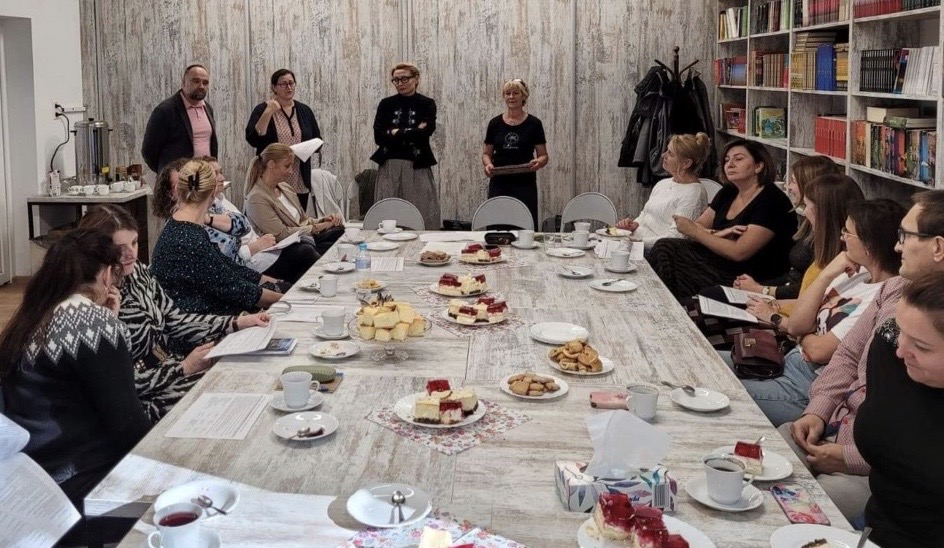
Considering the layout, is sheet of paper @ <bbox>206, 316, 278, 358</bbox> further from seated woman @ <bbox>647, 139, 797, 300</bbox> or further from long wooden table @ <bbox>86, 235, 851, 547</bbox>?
seated woman @ <bbox>647, 139, 797, 300</bbox>

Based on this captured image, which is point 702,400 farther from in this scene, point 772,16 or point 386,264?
point 772,16

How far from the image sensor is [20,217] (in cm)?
712

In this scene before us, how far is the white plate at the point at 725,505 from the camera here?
5.98ft

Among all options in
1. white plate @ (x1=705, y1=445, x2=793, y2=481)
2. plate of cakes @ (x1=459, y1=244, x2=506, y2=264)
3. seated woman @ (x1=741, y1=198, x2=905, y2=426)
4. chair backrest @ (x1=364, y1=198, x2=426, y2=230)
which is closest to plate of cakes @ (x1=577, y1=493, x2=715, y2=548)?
white plate @ (x1=705, y1=445, x2=793, y2=481)

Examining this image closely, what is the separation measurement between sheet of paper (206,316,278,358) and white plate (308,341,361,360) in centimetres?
15

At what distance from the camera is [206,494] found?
71.4 inches

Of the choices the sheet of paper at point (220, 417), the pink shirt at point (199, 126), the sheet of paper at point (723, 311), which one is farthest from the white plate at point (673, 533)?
the pink shirt at point (199, 126)

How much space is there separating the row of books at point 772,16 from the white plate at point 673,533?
5198 millimetres

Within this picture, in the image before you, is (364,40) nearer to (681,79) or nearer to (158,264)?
(681,79)

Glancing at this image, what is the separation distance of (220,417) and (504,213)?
4075 mm

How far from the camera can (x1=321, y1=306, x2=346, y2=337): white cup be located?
9.87 ft

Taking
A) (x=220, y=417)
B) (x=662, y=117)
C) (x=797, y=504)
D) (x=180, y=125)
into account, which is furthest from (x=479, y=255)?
(x=662, y=117)

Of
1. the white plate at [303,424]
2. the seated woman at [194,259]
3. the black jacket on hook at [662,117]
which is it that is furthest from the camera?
the black jacket on hook at [662,117]

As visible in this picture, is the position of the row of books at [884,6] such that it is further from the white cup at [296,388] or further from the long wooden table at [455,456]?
the white cup at [296,388]
